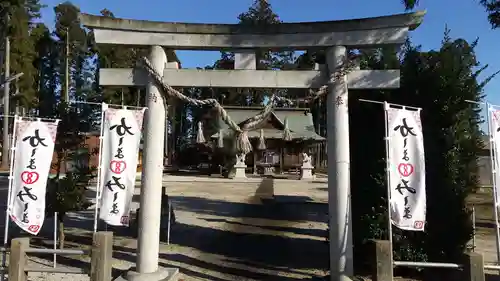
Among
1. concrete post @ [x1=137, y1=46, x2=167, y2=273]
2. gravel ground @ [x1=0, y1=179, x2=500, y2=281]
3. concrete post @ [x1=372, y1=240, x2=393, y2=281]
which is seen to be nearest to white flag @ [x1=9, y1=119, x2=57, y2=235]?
concrete post @ [x1=137, y1=46, x2=167, y2=273]

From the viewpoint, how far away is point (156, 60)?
614 cm

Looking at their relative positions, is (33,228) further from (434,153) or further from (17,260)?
(434,153)

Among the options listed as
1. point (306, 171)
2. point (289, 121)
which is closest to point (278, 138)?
point (289, 121)

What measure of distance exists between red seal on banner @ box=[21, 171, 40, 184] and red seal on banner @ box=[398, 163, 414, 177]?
5.43 m

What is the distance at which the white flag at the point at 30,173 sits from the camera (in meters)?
5.42

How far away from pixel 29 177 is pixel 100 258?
1819 mm

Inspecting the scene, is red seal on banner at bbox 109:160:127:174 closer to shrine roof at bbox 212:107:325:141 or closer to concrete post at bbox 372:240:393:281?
concrete post at bbox 372:240:393:281

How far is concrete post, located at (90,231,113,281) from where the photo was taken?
473cm

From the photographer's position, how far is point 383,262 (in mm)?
4871

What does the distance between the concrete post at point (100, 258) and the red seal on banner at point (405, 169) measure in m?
4.21

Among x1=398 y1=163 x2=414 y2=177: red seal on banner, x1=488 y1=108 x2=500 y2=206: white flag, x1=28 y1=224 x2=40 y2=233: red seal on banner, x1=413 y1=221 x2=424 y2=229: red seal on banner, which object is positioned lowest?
x1=28 y1=224 x2=40 y2=233: red seal on banner

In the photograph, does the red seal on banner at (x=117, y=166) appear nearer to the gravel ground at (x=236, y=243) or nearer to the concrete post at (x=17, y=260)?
the concrete post at (x=17, y=260)

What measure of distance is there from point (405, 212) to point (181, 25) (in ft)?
15.1

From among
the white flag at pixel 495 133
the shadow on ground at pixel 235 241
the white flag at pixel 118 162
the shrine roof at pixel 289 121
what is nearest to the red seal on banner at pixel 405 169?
the white flag at pixel 495 133
